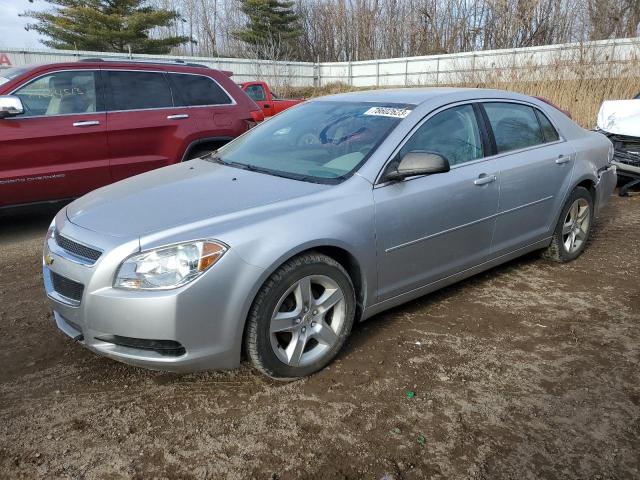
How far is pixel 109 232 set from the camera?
2.68m

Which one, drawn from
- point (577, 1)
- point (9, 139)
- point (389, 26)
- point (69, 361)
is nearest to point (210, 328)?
point (69, 361)

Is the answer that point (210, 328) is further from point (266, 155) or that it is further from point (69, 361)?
point (266, 155)

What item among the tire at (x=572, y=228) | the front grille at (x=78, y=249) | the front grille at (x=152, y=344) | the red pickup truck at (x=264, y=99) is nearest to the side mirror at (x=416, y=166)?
the front grille at (x=152, y=344)

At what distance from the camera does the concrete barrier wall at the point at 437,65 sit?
13156 millimetres

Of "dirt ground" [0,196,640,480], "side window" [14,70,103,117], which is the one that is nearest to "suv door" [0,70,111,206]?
"side window" [14,70,103,117]

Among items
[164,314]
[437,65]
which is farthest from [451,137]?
[437,65]

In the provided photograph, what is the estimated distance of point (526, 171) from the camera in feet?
13.5

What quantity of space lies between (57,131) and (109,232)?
3.56 metres

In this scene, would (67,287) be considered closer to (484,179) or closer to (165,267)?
(165,267)

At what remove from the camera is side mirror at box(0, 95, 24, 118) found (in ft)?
16.8

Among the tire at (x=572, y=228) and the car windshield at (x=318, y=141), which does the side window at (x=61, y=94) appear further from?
the tire at (x=572, y=228)

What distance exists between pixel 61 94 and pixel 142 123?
88 cm

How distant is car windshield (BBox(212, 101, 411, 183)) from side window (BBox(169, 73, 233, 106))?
2.71m

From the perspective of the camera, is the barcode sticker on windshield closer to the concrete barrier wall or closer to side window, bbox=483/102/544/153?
side window, bbox=483/102/544/153
